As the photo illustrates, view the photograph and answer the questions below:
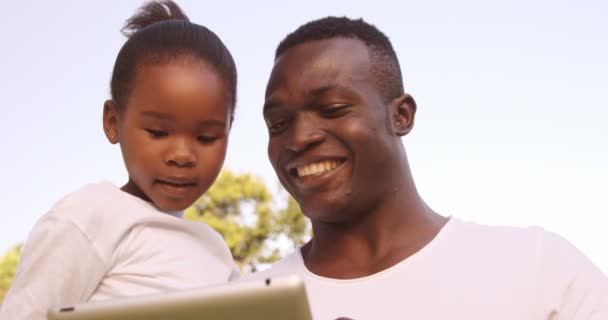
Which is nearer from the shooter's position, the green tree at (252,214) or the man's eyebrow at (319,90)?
the man's eyebrow at (319,90)

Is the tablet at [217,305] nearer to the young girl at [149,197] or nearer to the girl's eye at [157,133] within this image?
the young girl at [149,197]

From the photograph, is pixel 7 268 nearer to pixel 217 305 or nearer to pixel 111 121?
pixel 111 121

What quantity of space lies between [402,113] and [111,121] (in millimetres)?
1244

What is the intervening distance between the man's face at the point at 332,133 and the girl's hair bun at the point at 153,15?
1.05 m

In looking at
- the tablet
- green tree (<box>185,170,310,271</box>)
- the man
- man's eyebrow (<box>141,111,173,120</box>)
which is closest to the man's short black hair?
the man

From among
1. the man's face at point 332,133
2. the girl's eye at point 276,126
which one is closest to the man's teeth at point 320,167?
the man's face at point 332,133

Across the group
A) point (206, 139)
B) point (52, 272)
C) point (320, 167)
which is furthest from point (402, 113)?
point (52, 272)

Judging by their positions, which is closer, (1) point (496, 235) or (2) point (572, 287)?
(2) point (572, 287)

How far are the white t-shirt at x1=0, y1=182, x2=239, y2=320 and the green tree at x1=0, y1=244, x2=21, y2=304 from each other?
2282cm

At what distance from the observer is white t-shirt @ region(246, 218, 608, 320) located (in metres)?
2.57

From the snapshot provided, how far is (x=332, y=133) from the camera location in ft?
9.55

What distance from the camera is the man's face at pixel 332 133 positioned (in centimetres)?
291

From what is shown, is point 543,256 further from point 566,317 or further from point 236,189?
point 236,189

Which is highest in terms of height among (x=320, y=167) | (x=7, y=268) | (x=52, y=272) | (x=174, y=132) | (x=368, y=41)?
(x=368, y=41)
